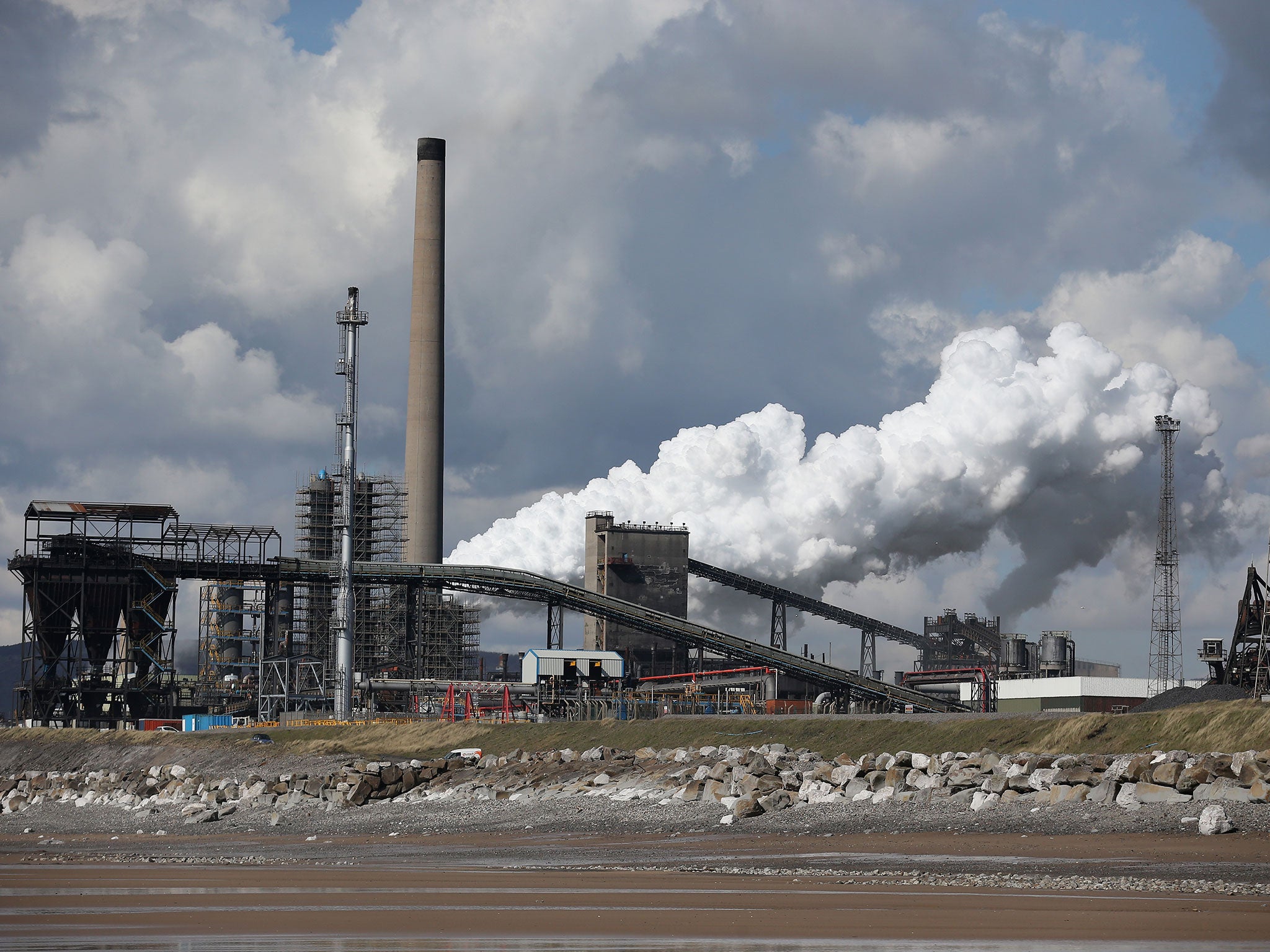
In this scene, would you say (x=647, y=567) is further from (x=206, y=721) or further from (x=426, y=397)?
(x=206, y=721)

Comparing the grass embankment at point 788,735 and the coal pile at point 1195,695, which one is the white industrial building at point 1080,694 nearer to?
the coal pile at point 1195,695

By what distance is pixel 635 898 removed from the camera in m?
20.9

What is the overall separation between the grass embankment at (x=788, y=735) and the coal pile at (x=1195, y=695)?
51.9 ft

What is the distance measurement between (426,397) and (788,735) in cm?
6419

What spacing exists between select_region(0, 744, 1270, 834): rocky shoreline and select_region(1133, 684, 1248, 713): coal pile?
21605 millimetres

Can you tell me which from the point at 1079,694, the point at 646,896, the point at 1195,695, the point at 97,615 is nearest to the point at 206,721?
the point at 97,615

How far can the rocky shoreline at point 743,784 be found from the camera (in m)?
28.4

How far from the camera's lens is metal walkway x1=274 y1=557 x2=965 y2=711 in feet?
317

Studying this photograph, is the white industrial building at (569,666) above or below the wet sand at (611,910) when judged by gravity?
above

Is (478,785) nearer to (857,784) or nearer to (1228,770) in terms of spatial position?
(857,784)

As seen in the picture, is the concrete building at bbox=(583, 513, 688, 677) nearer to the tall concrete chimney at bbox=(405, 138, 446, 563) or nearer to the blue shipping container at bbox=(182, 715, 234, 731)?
the tall concrete chimney at bbox=(405, 138, 446, 563)

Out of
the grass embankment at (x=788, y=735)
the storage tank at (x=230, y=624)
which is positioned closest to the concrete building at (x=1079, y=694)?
the grass embankment at (x=788, y=735)

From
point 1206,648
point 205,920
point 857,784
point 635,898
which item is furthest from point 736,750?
point 1206,648

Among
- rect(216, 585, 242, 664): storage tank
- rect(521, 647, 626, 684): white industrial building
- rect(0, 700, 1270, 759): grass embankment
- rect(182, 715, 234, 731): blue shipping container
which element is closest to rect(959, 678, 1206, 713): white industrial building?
rect(521, 647, 626, 684): white industrial building
